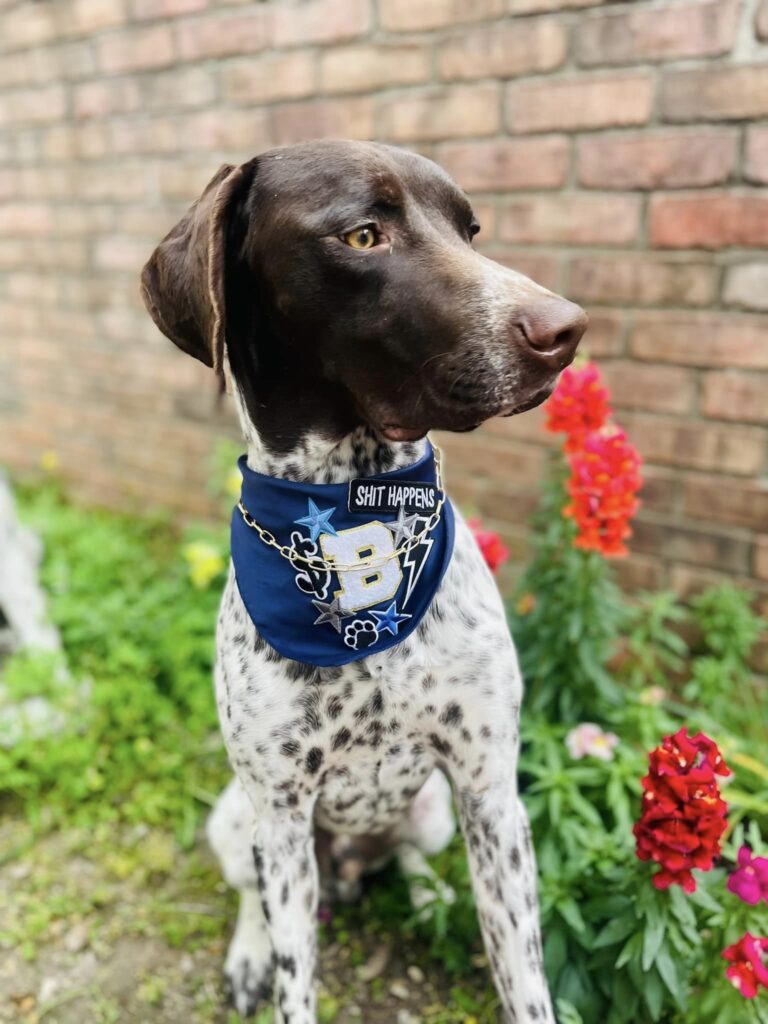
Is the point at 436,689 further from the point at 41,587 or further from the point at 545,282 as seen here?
the point at 41,587

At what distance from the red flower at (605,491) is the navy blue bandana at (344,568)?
1.98 feet

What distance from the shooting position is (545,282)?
286cm

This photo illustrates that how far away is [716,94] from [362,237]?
61.6 inches

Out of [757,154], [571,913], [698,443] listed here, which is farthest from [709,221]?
[571,913]

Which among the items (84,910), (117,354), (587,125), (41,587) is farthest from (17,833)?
(587,125)

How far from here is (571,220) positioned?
275 centimetres

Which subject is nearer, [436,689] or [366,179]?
[366,179]

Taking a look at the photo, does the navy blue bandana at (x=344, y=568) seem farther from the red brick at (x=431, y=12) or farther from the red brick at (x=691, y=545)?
the red brick at (x=431, y=12)

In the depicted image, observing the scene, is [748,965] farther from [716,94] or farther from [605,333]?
[716,94]

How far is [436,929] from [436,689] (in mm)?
902

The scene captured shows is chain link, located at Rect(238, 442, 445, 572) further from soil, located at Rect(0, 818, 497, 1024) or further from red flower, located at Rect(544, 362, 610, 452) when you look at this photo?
soil, located at Rect(0, 818, 497, 1024)

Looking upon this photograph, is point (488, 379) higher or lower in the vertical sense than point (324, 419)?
higher

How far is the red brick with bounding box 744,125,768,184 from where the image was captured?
2350mm

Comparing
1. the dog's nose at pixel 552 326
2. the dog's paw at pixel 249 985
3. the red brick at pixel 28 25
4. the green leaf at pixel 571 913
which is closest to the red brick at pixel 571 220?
the dog's nose at pixel 552 326
